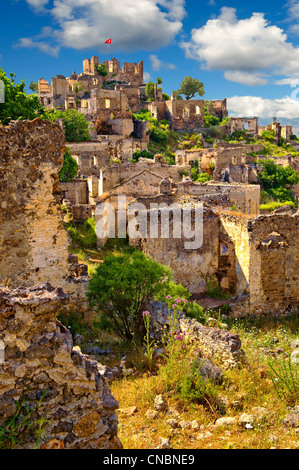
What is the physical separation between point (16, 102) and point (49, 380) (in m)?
16.0

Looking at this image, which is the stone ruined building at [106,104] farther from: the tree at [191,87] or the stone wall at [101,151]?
the tree at [191,87]

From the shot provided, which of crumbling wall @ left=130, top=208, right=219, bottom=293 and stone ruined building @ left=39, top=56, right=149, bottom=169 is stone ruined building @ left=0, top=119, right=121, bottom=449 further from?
stone ruined building @ left=39, top=56, right=149, bottom=169

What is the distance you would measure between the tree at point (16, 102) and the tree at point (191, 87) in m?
45.6

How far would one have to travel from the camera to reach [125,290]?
293 inches

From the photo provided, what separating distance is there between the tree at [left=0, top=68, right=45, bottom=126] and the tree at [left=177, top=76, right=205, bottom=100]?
45588 mm

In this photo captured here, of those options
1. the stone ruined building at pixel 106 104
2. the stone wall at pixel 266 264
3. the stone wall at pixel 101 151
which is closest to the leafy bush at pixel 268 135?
the stone ruined building at pixel 106 104

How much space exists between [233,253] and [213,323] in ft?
9.82

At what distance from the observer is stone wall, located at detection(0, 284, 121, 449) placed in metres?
3.86

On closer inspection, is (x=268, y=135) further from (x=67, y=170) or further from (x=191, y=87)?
(x=67, y=170)

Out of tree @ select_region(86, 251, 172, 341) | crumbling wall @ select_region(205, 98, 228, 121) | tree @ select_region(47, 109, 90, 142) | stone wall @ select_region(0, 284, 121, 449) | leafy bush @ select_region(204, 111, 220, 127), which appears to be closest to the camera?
stone wall @ select_region(0, 284, 121, 449)

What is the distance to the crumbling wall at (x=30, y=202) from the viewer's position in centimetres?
753

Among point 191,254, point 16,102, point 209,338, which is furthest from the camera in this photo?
point 16,102

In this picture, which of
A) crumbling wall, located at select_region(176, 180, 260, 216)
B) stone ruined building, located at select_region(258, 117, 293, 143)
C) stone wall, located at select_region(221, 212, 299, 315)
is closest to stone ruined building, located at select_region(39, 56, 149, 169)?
crumbling wall, located at select_region(176, 180, 260, 216)

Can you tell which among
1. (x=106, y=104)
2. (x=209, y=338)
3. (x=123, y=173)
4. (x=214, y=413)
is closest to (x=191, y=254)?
(x=209, y=338)
